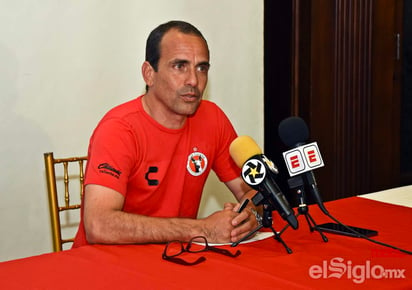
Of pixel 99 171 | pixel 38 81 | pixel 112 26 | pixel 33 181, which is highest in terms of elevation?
pixel 112 26

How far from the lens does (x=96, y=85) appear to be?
2.91 m

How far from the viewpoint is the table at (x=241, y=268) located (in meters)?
1.20

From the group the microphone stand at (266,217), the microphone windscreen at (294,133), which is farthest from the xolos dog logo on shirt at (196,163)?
the microphone windscreen at (294,133)

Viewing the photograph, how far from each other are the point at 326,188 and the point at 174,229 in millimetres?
2058

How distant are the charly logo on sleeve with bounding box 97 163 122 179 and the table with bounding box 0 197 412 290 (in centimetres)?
28

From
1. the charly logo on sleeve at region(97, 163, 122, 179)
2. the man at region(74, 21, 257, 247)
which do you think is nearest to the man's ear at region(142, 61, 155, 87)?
the man at region(74, 21, 257, 247)

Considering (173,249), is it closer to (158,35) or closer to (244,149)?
(244,149)

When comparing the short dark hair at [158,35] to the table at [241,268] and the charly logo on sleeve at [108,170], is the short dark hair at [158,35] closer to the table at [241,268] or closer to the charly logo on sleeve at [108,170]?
the charly logo on sleeve at [108,170]

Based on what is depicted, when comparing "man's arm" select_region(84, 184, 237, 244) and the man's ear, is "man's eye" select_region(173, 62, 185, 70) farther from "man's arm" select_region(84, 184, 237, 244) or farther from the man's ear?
"man's arm" select_region(84, 184, 237, 244)

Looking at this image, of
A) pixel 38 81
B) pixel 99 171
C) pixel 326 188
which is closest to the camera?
pixel 99 171

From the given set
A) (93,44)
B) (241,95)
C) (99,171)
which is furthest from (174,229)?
(241,95)

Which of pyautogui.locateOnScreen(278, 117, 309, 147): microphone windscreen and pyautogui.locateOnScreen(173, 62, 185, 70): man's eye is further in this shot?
pyautogui.locateOnScreen(173, 62, 185, 70): man's eye

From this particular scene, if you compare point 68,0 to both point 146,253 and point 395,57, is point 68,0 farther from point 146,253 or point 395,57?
point 395,57

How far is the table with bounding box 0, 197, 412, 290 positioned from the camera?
3.94 ft
